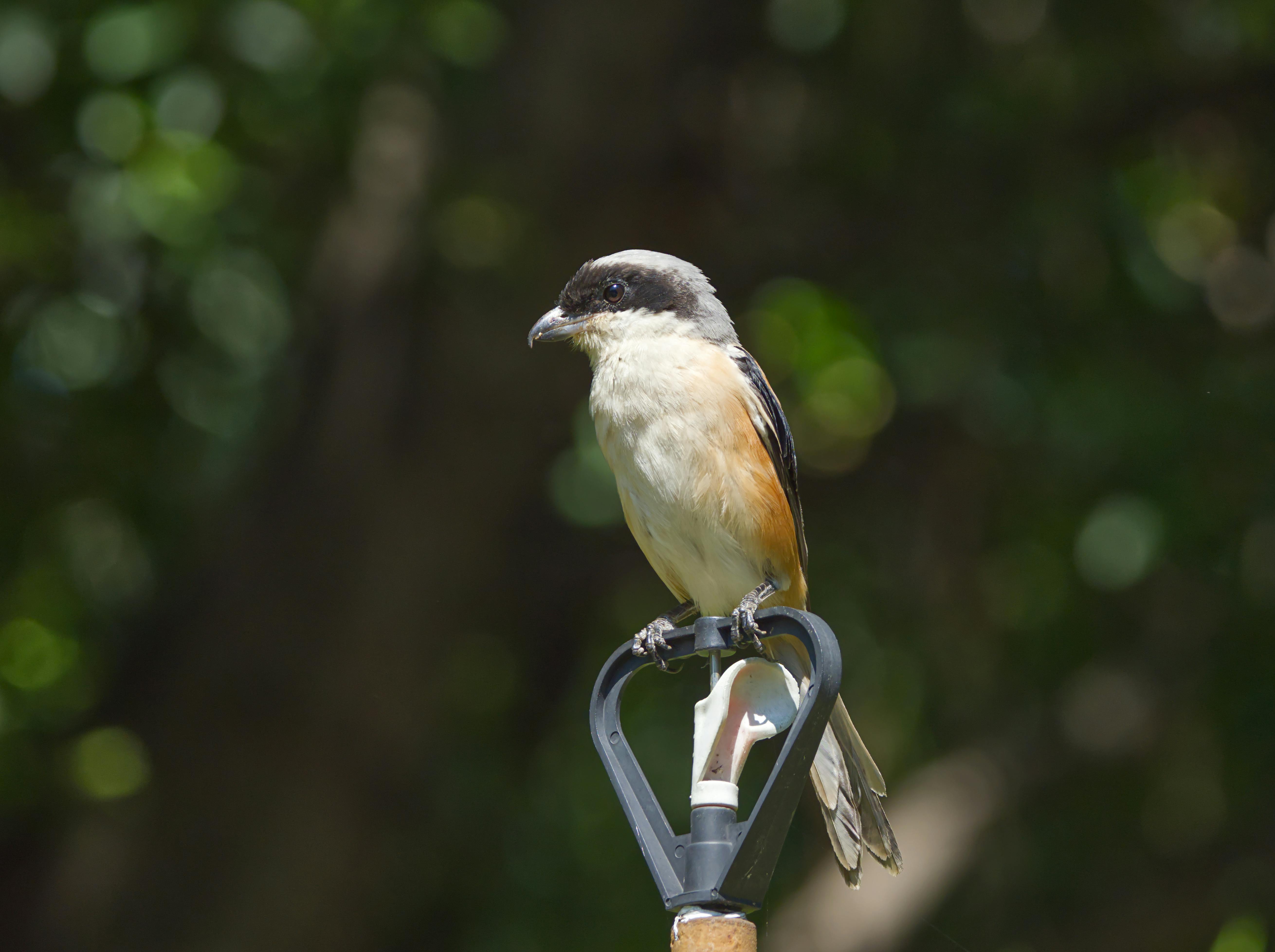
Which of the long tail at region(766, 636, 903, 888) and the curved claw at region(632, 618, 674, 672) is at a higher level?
the curved claw at region(632, 618, 674, 672)

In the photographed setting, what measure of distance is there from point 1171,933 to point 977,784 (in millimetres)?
1120

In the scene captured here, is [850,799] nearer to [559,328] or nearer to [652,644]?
[652,644]

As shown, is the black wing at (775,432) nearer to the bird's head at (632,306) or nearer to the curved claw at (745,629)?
the bird's head at (632,306)

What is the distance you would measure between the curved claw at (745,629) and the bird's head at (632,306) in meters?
1.42

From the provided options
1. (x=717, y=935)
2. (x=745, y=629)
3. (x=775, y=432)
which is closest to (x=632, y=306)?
(x=775, y=432)

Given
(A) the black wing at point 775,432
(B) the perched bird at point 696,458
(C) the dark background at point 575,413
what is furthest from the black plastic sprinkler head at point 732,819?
(C) the dark background at point 575,413

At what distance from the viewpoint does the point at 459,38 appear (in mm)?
6141

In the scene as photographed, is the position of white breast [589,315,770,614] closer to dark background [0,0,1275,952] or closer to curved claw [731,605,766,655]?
curved claw [731,605,766,655]

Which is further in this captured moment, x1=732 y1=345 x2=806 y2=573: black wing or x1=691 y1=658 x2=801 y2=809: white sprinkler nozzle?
x1=732 y1=345 x2=806 y2=573: black wing

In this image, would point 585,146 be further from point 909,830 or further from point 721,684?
point 721,684

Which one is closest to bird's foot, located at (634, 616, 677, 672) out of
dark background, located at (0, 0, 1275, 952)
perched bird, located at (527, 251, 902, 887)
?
perched bird, located at (527, 251, 902, 887)

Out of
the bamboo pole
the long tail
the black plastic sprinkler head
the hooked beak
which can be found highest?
the hooked beak

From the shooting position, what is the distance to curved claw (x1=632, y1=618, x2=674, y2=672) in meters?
2.64

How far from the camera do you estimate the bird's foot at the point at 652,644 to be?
2643 millimetres
